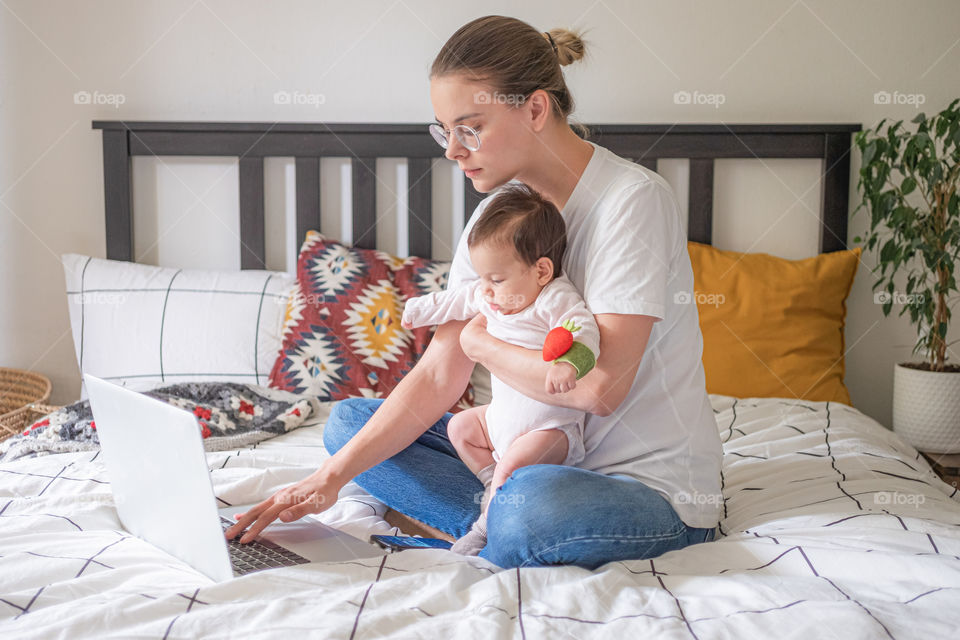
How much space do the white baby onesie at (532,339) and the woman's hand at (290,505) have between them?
0.82 ft

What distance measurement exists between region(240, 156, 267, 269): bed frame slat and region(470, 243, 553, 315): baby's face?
4.49 ft

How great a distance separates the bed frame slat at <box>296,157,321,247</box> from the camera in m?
2.31

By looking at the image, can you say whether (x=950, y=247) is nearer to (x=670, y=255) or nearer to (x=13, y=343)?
(x=670, y=255)

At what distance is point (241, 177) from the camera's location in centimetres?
233

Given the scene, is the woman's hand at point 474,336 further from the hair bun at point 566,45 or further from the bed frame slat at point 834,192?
the bed frame slat at point 834,192

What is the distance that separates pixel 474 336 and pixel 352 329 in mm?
923

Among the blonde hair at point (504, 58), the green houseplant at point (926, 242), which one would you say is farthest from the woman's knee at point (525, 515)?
the green houseplant at point (926, 242)

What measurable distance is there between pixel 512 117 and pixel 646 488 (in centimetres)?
52

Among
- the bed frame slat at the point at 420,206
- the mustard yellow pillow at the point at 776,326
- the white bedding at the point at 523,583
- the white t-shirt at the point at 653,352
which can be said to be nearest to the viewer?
the white bedding at the point at 523,583

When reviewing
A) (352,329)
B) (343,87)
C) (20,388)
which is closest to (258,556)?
(352,329)

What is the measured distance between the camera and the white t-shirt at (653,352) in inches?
42.0

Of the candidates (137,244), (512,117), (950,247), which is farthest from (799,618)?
(137,244)

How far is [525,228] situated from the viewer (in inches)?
43.6

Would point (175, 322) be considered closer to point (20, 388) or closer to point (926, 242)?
point (20, 388)
